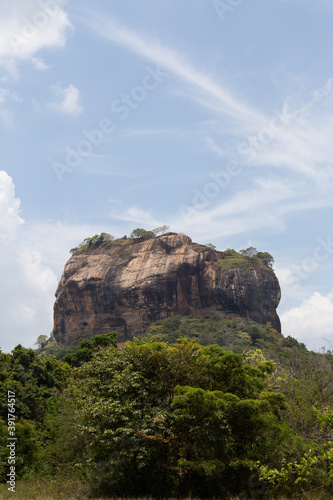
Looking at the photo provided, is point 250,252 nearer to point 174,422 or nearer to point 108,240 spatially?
point 108,240

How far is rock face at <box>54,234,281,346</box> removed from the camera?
81062mm

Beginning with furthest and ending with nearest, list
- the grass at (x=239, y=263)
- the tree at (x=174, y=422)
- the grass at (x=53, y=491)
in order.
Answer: the grass at (x=239, y=263) → the grass at (x=53, y=491) → the tree at (x=174, y=422)

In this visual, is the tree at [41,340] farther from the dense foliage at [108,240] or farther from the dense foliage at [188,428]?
the dense foliage at [188,428]

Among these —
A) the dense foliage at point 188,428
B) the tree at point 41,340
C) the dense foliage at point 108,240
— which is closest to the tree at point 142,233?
the dense foliage at point 108,240

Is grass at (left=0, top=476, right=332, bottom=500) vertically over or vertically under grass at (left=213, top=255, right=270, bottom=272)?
under

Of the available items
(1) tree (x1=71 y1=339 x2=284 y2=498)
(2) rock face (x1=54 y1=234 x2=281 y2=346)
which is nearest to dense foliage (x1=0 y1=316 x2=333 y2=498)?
(1) tree (x1=71 y1=339 x2=284 y2=498)

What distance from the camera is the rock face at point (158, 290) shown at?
81.1 meters

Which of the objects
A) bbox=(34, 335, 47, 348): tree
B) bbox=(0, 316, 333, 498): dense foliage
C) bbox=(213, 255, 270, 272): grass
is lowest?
bbox=(0, 316, 333, 498): dense foliage

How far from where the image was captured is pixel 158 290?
8094cm

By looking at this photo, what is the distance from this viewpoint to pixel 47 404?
959 inches

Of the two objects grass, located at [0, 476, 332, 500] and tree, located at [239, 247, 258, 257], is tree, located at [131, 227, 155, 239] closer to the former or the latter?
tree, located at [239, 247, 258, 257]

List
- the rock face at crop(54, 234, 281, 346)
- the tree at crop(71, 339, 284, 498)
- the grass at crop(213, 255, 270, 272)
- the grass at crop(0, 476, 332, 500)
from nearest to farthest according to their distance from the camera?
the tree at crop(71, 339, 284, 498) < the grass at crop(0, 476, 332, 500) < the rock face at crop(54, 234, 281, 346) < the grass at crop(213, 255, 270, 272)

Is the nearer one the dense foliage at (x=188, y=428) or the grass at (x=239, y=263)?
the dense foliage at (x=188, y=428)

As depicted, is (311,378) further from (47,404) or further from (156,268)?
(156,268)
